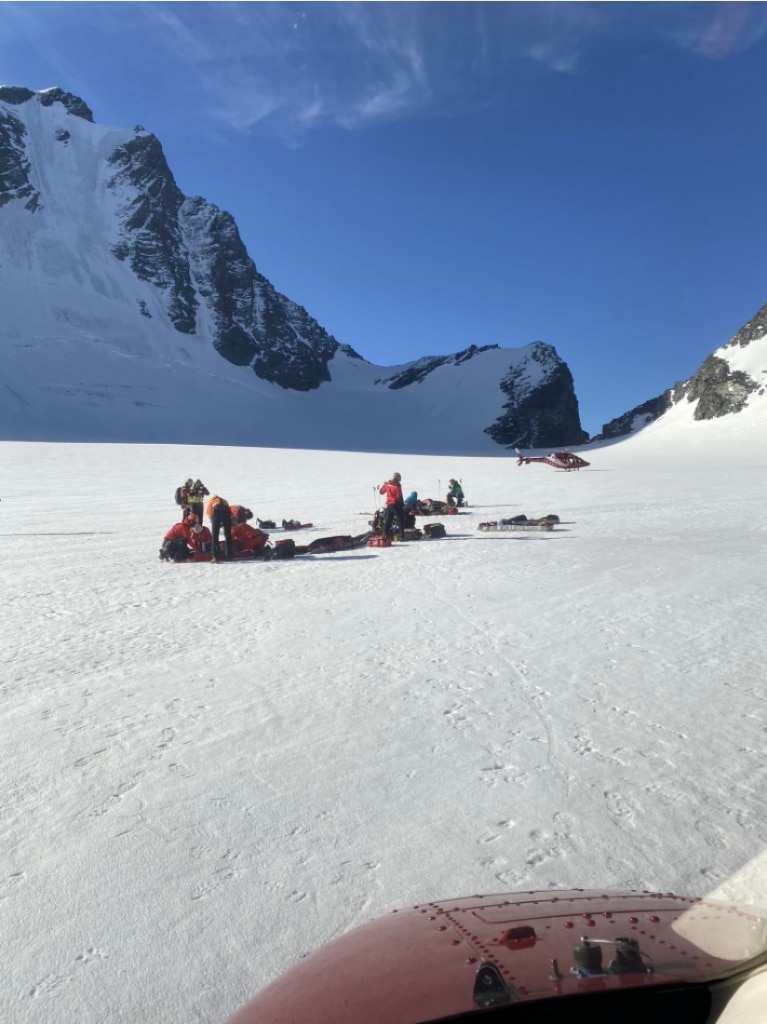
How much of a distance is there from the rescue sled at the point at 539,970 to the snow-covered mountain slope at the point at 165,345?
73.4 metres

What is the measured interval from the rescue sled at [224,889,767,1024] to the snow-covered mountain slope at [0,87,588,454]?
241ft

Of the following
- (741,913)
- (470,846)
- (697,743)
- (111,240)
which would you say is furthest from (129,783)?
(111,240)

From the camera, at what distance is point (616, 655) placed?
5512 mm

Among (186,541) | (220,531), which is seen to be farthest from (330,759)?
(220,531)

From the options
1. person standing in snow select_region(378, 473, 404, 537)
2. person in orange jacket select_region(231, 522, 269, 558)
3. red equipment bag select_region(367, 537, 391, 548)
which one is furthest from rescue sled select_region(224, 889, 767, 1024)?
person standing in snow select_region(378, 473, 404, 537)

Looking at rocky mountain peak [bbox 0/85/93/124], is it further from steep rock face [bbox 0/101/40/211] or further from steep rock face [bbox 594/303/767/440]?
steep rock face [bbox 594/303/767/440]

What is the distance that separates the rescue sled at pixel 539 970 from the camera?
1.60m

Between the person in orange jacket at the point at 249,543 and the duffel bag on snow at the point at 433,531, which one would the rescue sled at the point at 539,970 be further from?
the duffel bag on snow at the point at 433,531

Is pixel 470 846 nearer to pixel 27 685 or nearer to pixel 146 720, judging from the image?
pixel 146 720

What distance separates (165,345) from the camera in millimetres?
108812

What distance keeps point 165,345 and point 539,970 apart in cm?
11583

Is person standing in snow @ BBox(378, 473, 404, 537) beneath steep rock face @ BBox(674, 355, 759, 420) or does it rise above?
beneath

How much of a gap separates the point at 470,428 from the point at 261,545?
346 feet

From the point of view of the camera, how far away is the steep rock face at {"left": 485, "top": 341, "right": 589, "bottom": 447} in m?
118
